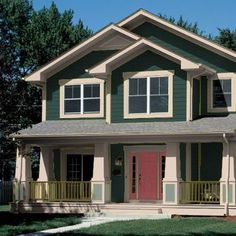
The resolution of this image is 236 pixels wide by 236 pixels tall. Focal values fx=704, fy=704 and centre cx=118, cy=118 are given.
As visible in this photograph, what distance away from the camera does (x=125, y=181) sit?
3027cm

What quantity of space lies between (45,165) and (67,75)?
14.1ft

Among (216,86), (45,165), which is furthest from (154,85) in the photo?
(45,165)

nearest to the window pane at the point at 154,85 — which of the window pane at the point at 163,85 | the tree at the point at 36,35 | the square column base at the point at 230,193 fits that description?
the window pane at the point at 163,85

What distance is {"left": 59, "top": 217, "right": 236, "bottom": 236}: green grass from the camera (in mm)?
20875

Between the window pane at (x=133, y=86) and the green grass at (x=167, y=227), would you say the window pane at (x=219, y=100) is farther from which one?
the green grass at (x=167, y=227)

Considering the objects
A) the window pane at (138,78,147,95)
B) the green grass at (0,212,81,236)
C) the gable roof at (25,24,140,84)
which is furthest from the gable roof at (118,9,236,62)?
the green grass at (0,212,81,236)

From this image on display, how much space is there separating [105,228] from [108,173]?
6.74 meters

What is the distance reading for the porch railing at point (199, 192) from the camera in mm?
27672

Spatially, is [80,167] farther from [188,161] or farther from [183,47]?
[183,47]

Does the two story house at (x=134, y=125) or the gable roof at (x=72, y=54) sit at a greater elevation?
the gable roof at (x=72, y=54)

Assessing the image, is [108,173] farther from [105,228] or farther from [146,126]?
[105,228]

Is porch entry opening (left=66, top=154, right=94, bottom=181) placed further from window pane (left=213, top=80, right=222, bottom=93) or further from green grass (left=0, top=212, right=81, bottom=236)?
window pane (left=213, top=80, right=222, bottom=93)

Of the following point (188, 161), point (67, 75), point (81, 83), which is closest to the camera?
point (188, 161)

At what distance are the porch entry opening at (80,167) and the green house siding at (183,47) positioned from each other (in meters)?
6.06
